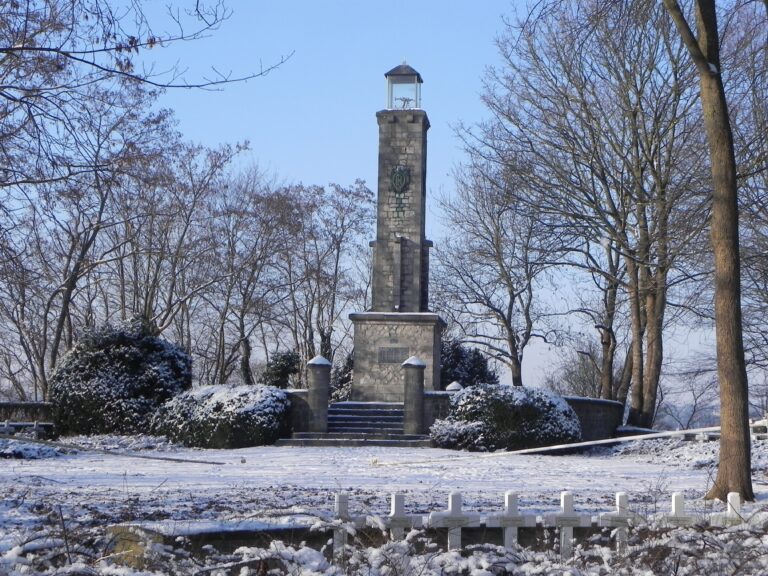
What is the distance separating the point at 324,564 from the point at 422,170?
23905 mm

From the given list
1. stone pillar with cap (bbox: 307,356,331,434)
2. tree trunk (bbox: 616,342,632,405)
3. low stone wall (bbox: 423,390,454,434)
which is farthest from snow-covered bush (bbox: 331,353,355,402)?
tree trunk (bbox: 616,342,632,405)

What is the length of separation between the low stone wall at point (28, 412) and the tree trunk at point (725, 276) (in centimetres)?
2015

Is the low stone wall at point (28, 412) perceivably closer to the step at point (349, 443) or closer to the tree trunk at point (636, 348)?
the step at point (349, 443)

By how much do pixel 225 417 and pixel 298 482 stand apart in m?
9.03

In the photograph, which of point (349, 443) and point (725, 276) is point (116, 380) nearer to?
point (349, 443)

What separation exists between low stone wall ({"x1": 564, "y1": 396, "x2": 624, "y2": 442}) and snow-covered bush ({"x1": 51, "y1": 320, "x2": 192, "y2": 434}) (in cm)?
979

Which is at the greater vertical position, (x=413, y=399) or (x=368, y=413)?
(x=413, y=399)

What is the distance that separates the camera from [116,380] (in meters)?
23.5

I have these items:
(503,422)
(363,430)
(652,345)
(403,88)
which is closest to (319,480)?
(503,422)

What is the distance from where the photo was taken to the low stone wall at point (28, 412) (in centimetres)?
2608

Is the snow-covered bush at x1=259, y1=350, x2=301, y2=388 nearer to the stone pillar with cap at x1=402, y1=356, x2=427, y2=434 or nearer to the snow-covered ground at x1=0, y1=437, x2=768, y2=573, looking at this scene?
the stone pillar with cap at x1=402, y1=356, x2=427, y2=434

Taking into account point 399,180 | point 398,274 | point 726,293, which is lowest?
point 726,293

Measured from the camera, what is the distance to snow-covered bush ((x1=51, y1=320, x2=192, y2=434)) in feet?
75.6

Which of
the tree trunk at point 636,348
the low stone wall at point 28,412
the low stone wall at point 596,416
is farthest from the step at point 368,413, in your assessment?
the low stone wall at point 28,412
